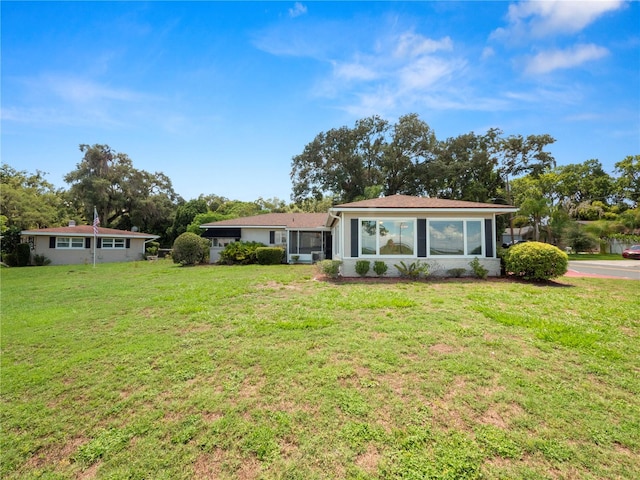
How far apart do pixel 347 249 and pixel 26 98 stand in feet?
44.6

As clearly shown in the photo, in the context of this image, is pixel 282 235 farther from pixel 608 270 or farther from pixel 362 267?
pixel 608 270

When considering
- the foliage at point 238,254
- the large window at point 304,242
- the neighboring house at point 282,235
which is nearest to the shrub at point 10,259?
the neighboring house at point 282,235

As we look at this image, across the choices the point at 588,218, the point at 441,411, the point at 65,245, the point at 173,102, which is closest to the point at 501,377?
the point at 441,411

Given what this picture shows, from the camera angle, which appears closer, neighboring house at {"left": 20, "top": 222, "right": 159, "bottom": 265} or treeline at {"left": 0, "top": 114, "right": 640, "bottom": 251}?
neighboring house at {"left": 20, "top": 222, "right": 159, "bottom": 265}

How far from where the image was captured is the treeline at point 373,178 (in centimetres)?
3247

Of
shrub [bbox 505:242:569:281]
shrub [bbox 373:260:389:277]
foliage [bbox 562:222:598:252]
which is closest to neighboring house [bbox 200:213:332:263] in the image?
shrub [bbox 373:260:389:277]

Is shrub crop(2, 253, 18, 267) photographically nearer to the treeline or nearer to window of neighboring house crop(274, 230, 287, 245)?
the treeline

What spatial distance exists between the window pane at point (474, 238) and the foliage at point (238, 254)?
12.9 meters

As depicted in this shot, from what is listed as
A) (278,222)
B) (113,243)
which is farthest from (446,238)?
(113,243)

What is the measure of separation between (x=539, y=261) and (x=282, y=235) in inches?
631

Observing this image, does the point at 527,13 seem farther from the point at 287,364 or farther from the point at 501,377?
the point at 287,364

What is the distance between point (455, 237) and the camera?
12758mm

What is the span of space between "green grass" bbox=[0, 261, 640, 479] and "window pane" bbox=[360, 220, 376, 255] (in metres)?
5.76

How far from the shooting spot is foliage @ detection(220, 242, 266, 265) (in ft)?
63.9
